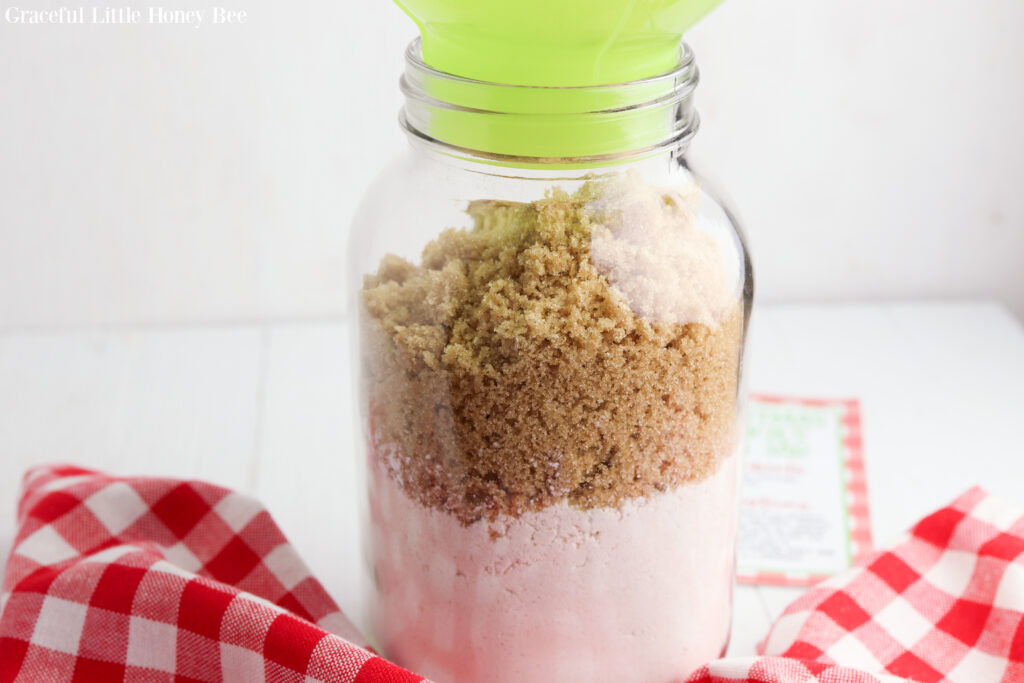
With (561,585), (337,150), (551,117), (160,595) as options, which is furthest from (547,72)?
(337,150)

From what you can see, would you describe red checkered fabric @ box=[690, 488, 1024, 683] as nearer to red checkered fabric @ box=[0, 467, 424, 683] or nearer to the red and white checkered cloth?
the red and white checkered cloth

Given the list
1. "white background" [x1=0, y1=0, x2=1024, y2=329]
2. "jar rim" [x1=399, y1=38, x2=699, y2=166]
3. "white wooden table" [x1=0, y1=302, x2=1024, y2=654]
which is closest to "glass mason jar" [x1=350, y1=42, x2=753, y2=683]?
"jar rim" [x1=399, y1=38, x2=699, y2=166]

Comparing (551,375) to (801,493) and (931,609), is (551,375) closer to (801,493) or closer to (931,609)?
(931,609)

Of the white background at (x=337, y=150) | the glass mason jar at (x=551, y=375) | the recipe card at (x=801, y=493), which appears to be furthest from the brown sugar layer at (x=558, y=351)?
the white background at (x=337, y=150)

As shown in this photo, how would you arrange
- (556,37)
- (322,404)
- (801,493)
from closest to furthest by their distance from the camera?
(556,37) < (801,493) < (322,404)

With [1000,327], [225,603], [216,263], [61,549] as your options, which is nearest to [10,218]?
[216,263]

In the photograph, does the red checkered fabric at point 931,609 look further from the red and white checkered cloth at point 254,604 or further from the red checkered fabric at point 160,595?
the red checkered fabric at point 160,595
